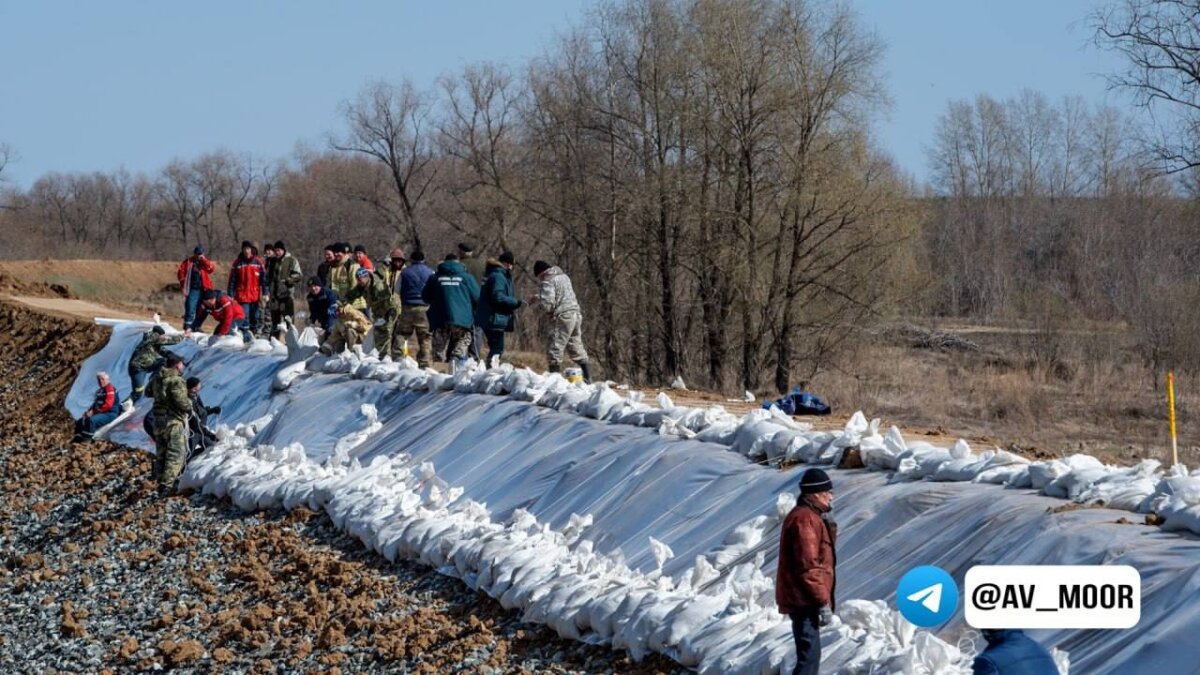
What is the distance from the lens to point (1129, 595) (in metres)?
7.59

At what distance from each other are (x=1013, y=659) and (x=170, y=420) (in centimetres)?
1439

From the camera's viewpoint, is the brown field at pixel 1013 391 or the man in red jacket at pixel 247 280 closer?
the brown field at pixel 1013 391

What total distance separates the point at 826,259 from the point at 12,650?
67.6 ft

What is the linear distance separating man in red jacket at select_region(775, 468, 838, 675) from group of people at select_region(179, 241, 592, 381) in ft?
29.3

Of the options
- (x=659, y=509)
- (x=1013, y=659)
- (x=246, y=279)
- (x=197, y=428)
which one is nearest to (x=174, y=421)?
(x=197, y=428)

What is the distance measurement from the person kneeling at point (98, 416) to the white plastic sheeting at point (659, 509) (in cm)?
406

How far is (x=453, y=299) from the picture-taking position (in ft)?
57.1

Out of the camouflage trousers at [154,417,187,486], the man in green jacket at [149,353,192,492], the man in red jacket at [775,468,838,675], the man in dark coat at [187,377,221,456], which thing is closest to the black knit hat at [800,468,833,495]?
the man in red jacket at [775,468,838,675]

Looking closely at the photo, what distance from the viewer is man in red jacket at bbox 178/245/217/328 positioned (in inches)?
908

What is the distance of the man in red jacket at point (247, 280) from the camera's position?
22.6m

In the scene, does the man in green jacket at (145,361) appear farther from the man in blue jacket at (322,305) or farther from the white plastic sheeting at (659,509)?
the white plastic sheeting at (659,509)

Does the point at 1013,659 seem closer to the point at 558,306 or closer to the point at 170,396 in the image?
the point at 558,306

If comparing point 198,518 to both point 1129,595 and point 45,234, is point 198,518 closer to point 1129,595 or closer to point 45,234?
point 1129,595

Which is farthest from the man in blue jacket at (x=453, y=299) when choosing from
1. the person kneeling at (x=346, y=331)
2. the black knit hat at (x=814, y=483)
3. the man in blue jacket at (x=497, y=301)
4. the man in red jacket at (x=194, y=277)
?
the black knit hat at (x=814, y=483)
